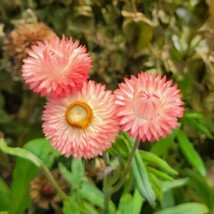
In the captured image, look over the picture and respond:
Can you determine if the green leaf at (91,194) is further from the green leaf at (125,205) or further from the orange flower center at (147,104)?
the orange flower center at (147,104)

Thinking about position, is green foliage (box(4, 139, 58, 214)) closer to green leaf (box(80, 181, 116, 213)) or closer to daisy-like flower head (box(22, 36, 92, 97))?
green leaf (box(80, 181, 116, 213))

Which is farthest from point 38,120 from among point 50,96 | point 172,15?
point 50,96

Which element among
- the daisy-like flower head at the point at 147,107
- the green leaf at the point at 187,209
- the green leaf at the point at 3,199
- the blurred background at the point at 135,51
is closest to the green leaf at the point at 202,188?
the blurred background at the point at 135,51

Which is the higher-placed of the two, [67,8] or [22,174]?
[67,8]

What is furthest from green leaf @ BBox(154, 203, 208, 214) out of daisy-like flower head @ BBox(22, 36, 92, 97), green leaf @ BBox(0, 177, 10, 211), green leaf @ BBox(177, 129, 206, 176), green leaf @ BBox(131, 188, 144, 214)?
daisy-like flower head @ BBox(22, 36, 92, 97)

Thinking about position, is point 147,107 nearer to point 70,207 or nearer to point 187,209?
point 70,207

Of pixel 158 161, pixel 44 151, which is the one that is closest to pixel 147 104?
pixel 158 161

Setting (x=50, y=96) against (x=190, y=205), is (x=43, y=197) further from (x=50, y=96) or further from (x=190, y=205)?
(x=50, y=96)
